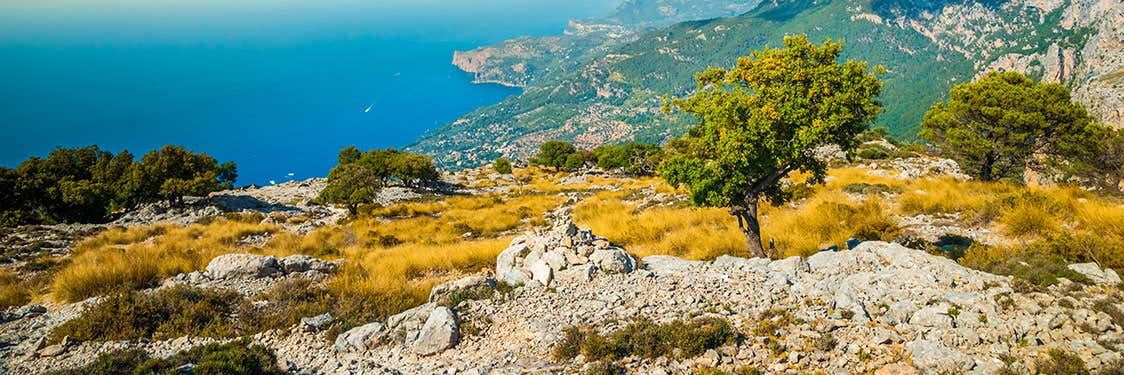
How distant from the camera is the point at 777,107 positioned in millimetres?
10812

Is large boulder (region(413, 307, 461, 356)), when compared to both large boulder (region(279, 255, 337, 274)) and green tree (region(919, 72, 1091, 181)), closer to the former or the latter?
large boulder (region(279, 255, 337, 274))

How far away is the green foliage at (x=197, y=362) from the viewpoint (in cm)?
711

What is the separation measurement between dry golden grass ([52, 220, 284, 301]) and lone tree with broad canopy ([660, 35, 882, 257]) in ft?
45.8

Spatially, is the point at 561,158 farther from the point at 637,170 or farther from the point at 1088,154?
the point at 1088,154

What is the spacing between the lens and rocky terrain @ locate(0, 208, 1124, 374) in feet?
22.5

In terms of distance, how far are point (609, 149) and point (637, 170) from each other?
1764 centimetres

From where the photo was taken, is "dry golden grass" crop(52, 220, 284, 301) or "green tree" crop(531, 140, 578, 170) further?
"green tree" crop(531, 140, 578, 170)

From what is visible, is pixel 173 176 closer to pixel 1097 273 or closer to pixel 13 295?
pixel 13 295

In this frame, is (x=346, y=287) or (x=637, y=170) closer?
(x=346, y=287)

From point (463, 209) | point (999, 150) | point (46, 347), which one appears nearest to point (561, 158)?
point (463, 209)

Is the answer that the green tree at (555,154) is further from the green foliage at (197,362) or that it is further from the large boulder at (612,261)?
the green foliage at (197,362)

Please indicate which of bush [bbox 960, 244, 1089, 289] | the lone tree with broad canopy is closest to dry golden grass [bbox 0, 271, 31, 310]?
the lone tree with broad canopy

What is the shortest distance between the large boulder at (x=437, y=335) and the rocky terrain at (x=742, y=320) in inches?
0.9

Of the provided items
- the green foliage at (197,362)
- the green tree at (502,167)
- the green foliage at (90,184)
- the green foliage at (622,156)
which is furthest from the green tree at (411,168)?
the green foliage at (197,362)
